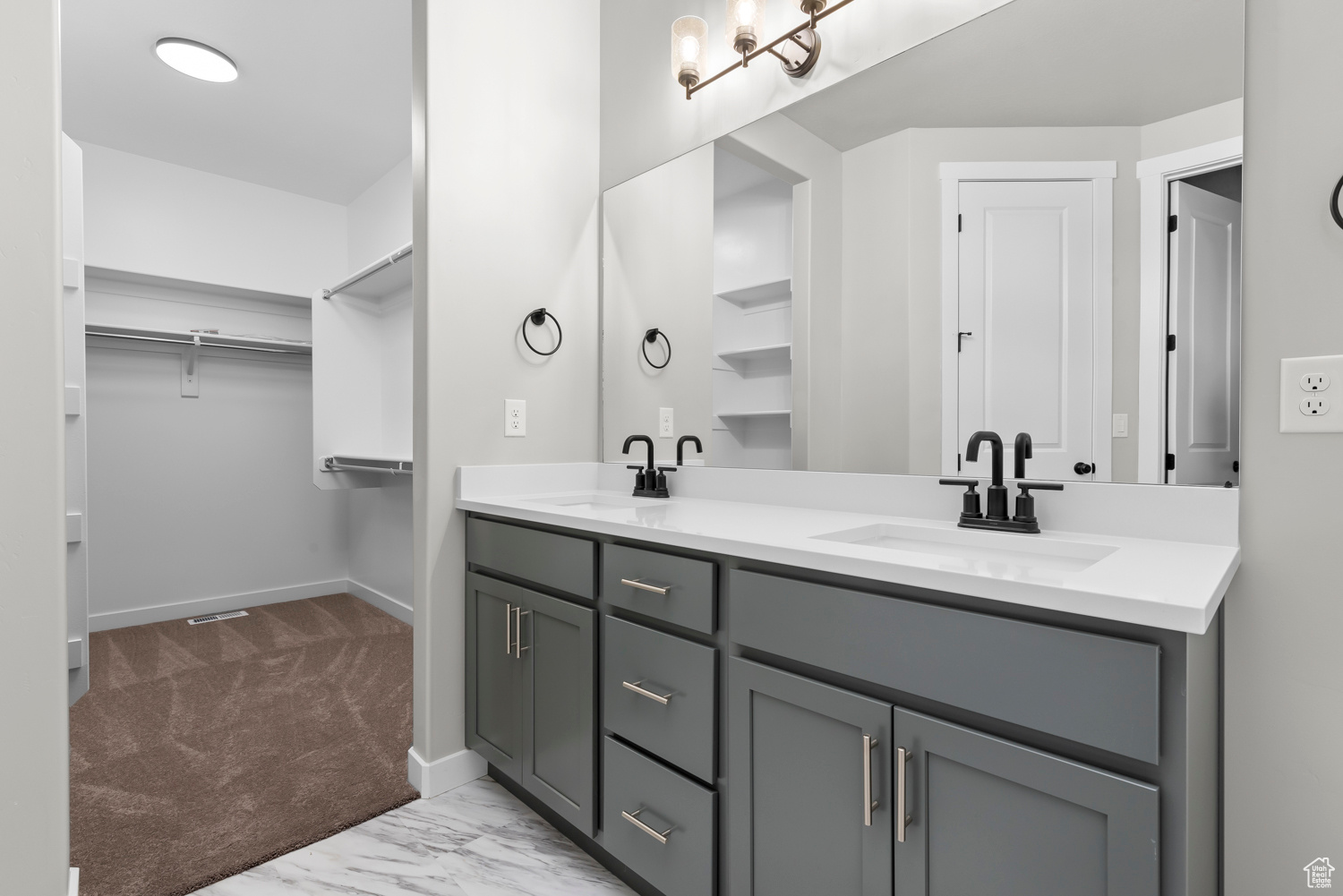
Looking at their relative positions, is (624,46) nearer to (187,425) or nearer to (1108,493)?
(1108,493)

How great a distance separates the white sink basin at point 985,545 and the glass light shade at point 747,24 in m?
1.31

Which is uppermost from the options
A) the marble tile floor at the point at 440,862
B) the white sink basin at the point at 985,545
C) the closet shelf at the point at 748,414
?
the closet shelf at the point at 748,414

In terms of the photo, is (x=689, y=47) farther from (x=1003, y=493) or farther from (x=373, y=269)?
(x=373, y=269)

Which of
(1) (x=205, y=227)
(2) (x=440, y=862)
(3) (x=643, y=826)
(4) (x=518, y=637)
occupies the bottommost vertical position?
(2) (x=440, y=862)

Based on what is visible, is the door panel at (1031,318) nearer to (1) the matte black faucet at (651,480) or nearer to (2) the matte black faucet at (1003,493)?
(2) the matte black faucet at (1003,493)

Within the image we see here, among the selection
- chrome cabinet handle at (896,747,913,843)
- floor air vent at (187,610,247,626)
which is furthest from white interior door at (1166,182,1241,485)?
floor air vent at (187,610,247,626)

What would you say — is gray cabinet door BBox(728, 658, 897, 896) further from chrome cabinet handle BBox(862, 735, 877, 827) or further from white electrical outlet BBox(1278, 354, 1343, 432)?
white electrical outlet BBox(1278, 354, 1343, 432)

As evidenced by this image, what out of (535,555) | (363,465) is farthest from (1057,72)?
(363,465)

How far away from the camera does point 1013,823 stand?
838mm

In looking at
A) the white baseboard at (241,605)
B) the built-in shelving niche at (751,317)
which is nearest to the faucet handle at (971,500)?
the built-in shelving niche at (751,317)

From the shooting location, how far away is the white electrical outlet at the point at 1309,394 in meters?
0.96

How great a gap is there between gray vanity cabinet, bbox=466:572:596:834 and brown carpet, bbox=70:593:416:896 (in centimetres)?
38

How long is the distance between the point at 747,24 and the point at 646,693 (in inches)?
66.5

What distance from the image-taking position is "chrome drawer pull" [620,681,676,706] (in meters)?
1.28
